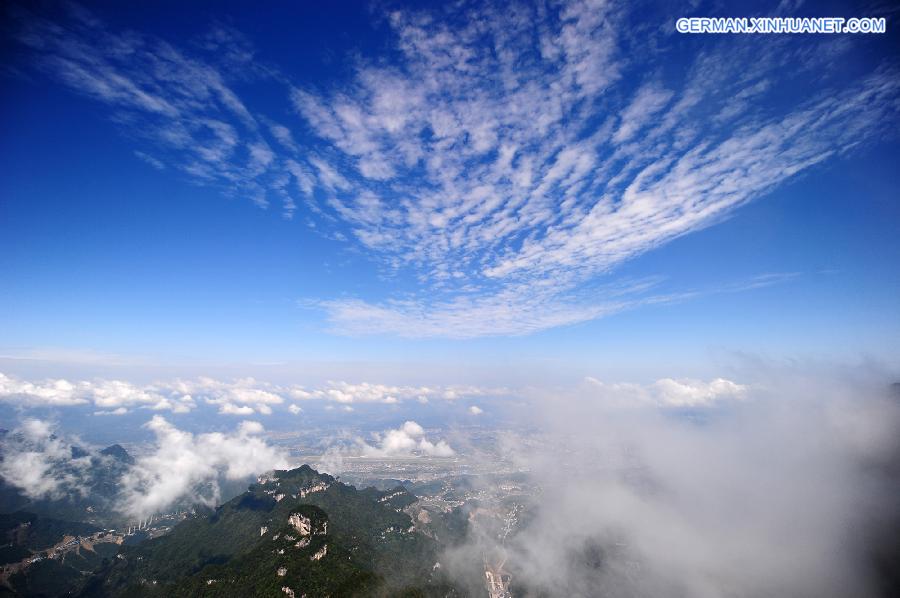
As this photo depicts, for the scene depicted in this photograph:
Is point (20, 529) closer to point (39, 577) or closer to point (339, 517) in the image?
point (39, 577)

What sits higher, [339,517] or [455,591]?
[339,517]

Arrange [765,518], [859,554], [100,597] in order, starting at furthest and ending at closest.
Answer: [765,518], [100,597], [859,554]

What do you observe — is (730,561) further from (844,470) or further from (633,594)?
(844,470)

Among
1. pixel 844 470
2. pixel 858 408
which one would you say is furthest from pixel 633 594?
pixel 858 408

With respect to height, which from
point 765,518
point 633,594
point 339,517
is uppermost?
point 339,517

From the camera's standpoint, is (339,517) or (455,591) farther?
(339,517)

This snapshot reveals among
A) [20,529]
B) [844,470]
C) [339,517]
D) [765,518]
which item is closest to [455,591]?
[339,517]

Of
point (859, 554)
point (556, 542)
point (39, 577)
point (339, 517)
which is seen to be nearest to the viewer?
point (859, 554)
